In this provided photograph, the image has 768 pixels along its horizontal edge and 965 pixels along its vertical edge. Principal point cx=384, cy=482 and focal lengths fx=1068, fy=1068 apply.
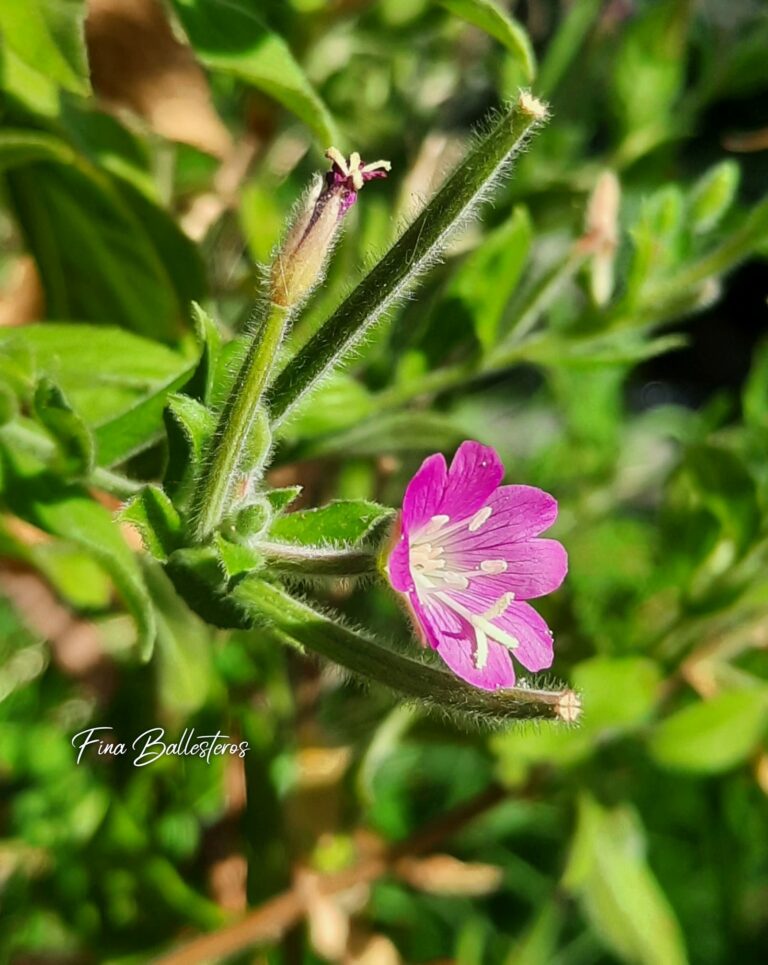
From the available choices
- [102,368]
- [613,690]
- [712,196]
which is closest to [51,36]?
[102,368]

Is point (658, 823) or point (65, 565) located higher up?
point (65, 565)

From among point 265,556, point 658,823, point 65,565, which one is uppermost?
point 265,556

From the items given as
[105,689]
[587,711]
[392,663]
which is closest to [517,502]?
[392,663]

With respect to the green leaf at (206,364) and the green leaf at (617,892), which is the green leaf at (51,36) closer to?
the green leaf at (206,364)

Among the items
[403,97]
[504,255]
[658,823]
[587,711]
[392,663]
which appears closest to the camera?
[392,663]

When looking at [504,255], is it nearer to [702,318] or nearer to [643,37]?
[643,37]

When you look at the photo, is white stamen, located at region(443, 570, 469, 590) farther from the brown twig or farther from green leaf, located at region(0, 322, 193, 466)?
the brown twig
